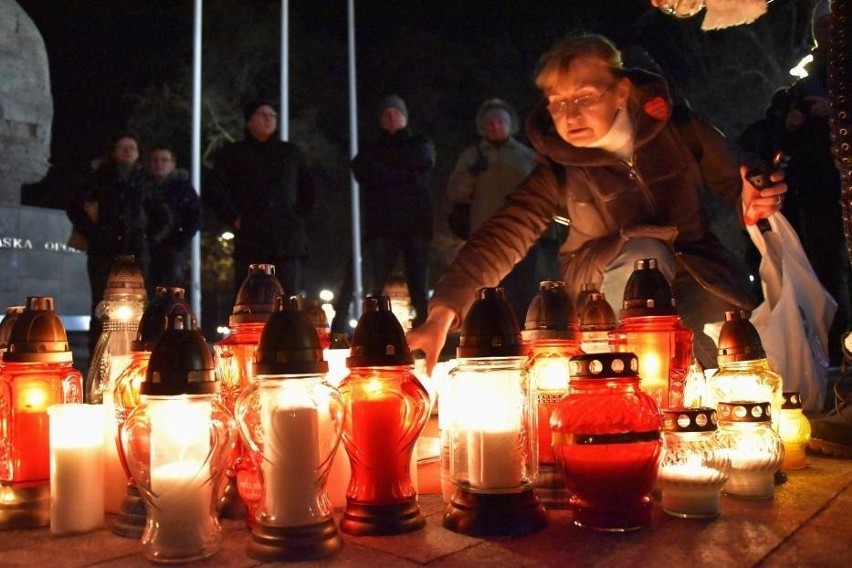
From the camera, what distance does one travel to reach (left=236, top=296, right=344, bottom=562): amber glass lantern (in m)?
1.43

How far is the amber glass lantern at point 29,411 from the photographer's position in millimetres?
1767

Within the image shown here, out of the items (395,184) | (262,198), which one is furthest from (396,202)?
(262,198)

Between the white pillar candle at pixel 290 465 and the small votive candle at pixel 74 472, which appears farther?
the small votive candle at pixel 74 472

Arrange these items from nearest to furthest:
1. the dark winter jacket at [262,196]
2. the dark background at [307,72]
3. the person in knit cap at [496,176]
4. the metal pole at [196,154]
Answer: the dark winter jacket at [262,196] < the person in knit cap at [496,176] < the metal pole at [196,154] < the dark background at [307,72]

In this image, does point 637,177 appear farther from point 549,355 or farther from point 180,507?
point 180,507

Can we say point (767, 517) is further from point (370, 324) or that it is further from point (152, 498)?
point (152, 498)

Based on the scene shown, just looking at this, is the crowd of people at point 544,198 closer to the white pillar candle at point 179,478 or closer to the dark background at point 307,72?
the white pillar candle at point 179,478

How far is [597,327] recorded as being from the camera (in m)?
2.07

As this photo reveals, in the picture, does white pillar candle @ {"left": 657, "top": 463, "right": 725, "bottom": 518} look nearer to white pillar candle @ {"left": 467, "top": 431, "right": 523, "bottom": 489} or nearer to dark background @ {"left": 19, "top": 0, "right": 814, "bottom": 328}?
white pillar candle @ {"left": 467, "top": 431, "right": 523, "bottom": 489}

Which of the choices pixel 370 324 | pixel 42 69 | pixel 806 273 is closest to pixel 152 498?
pixel 370 324

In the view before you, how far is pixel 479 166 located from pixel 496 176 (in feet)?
0.55

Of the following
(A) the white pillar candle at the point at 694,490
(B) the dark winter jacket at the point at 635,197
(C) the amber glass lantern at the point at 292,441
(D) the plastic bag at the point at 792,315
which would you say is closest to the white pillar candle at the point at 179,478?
(C) the amber glass lantern at the point at 292,441

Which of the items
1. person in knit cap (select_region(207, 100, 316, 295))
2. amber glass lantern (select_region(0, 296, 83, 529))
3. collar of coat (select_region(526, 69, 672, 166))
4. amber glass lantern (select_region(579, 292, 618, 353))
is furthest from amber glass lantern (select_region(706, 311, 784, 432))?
person in knit cap (select_region(207, 100, 316, 295))

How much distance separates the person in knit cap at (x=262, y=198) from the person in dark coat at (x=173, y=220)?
0.31 metres
